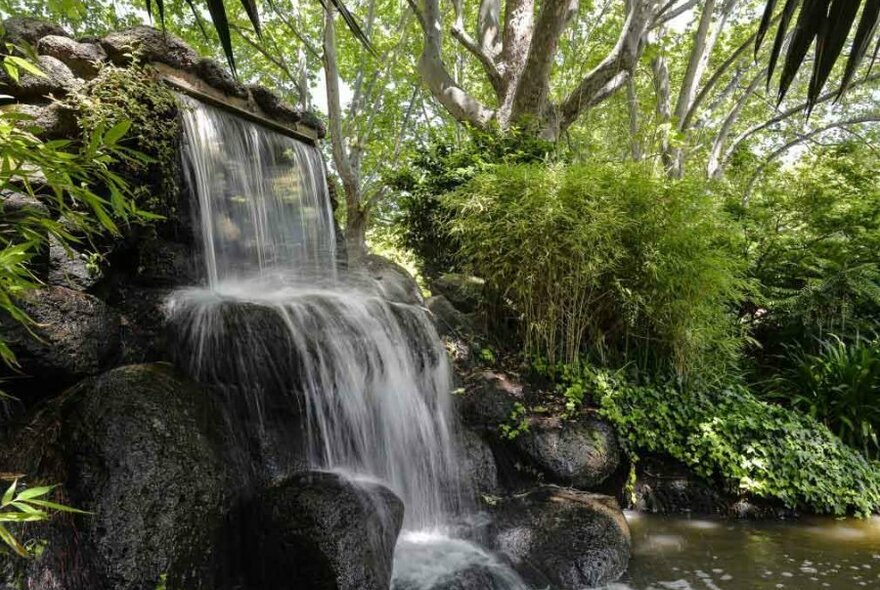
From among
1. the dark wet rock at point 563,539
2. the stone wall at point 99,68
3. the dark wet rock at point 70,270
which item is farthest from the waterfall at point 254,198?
the dark wet rock at point 563,539

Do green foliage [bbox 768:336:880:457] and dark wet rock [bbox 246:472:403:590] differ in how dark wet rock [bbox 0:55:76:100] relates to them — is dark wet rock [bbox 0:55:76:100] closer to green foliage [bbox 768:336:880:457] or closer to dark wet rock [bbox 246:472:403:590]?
dark wet rock [bbox 246:472:403:590]

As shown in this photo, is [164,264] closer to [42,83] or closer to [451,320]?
[42,83]

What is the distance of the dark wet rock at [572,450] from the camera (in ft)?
14.3

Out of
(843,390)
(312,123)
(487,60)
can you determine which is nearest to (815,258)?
(843,390)

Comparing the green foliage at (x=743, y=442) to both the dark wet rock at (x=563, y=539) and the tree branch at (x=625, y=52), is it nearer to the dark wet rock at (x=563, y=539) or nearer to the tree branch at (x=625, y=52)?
the dark wet rock at (x=563, y=539)

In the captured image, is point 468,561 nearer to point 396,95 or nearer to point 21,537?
point 21,537

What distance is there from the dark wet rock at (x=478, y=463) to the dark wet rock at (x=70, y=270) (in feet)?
9.67

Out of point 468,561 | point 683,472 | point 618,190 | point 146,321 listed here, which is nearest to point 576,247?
point 618,190

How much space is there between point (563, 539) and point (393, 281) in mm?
3016

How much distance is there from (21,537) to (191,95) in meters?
3.93

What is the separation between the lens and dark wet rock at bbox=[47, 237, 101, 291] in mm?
3275

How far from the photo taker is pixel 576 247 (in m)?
4.56

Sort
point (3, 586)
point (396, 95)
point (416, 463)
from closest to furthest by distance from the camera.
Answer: point (3, 586) < point (416, 463) < point (396, 95)

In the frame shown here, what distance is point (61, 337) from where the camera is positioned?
2.96 meters
